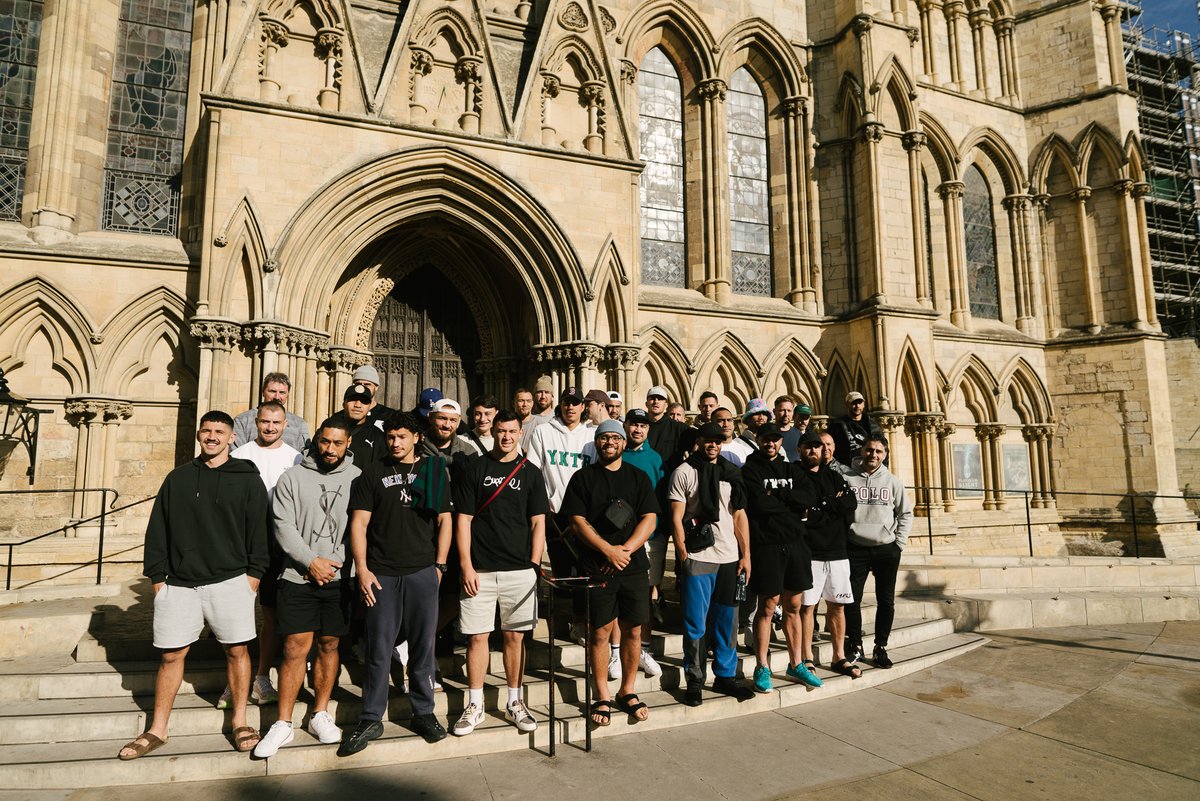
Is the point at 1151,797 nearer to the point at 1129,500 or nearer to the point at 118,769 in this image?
the point at 118,769

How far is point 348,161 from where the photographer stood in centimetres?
888

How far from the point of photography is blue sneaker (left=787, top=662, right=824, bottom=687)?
4711 millimetres

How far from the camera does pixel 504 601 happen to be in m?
3.99

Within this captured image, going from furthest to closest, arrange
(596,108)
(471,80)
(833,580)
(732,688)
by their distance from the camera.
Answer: (596,108) < (471,80) < (833,580) < (732,688)

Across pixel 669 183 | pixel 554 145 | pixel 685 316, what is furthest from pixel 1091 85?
pixel 554 145

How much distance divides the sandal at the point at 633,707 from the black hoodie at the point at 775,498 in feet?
4.45

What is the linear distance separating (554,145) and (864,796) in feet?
30.3

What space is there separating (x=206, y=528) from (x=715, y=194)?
440 inches

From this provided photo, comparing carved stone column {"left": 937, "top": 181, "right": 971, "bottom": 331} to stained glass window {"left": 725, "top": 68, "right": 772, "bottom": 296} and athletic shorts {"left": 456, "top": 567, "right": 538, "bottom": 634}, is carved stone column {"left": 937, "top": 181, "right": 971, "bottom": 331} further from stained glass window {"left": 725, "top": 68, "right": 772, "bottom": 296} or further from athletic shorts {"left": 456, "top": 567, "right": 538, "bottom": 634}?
athletic shorts {"left": 456, "top": 567, "right": 538, "bottom": 634}

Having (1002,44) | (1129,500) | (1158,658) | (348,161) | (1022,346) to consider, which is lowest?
(1158,658)

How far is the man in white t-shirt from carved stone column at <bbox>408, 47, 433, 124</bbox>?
6565 millimetres

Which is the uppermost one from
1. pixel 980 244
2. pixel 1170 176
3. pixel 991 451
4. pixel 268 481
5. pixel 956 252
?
pixel 1170 176

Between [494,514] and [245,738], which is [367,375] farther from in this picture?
[245,738]

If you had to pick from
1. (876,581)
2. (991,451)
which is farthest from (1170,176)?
(876,581)
